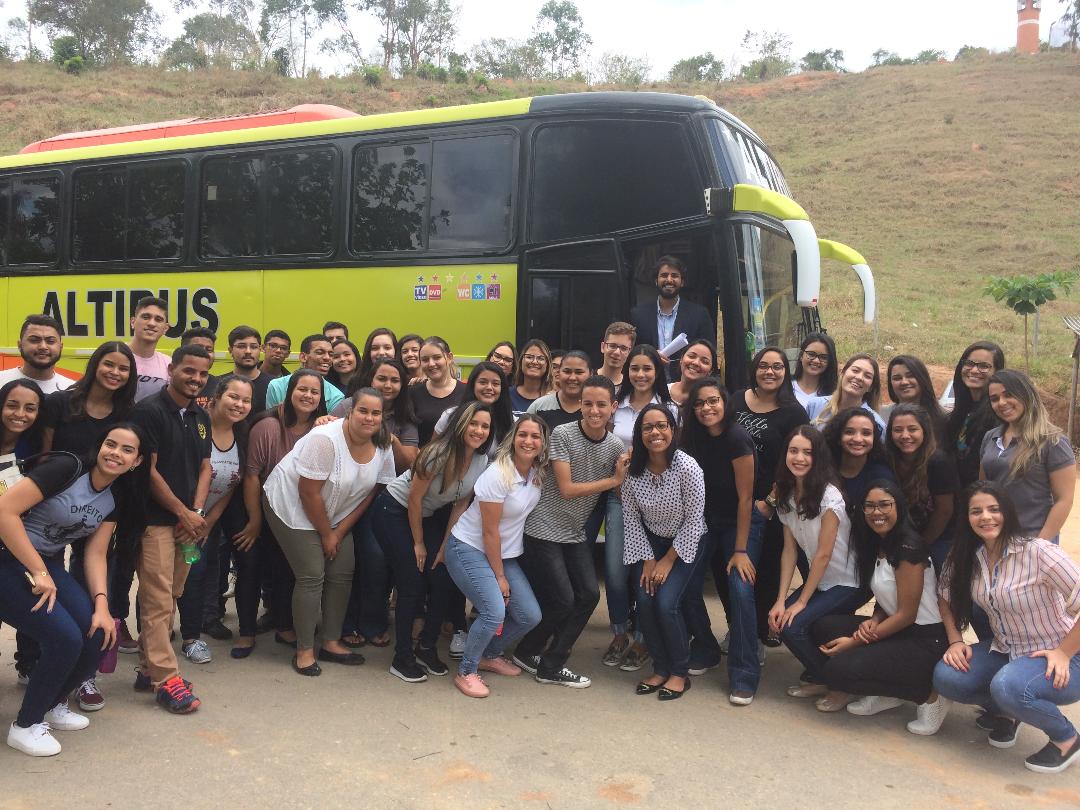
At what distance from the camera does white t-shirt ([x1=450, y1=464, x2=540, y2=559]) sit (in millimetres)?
4531

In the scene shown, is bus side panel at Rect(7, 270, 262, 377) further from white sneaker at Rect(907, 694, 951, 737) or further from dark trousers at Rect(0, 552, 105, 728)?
white sneaker at Rect(907, 694, 951, 737)

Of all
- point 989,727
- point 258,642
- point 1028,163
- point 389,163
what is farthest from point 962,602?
point 1028,163

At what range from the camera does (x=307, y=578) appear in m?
4.72

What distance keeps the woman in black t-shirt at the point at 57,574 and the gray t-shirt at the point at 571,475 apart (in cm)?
188

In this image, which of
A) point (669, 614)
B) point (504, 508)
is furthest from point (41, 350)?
point (669, 614)

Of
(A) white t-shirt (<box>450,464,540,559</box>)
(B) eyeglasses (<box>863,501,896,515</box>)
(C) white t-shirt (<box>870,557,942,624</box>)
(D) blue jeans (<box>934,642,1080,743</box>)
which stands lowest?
(D) blue jeans (<box>934,642,1080,743</box>)

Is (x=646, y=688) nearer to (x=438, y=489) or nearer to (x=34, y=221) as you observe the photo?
(x=438, y=489)

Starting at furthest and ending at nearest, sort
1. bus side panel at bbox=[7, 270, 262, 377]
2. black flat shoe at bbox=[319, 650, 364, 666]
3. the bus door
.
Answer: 1. bus side panel at bbox=[7, 270, 262, 377]
2. the bus door
3. black flat shoe at bbox=[319, 650, 364, 666]

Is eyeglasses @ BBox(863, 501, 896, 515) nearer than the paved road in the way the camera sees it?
No

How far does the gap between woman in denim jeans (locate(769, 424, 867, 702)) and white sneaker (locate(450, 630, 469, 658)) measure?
1621 mm

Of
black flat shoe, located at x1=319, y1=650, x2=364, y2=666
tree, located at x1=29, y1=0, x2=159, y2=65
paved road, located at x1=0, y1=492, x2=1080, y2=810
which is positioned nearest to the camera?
paved road, located at x1=0, y1=492, x2=1080, y2=810

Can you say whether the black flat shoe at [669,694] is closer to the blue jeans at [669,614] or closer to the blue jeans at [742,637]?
the blue jeans at [669,614]

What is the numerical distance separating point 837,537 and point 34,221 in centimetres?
800

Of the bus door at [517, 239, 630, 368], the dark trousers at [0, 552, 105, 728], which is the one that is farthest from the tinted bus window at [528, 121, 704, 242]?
the dark trousers at [0, 552, 105, 728]
